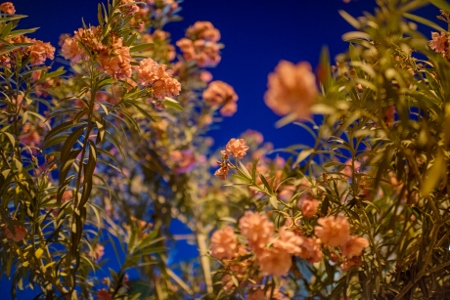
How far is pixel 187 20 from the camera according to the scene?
2199 mm

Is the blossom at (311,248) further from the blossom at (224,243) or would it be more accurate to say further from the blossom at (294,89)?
the blossom at (294,89)

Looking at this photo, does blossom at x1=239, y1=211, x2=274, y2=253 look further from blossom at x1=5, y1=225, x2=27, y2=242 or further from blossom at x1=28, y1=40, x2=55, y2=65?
blossom at x1=28, y1=40, x2=55, y2=65

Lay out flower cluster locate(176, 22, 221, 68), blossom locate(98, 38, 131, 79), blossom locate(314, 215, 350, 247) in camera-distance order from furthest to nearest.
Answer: flower cluster locate(176, 22, 221, 68)
blossom locate(98, 38, 131, 79)
blossom locate(314, 215, 350, 247)

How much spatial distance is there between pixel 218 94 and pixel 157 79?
116cm

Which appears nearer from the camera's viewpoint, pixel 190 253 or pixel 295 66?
pixel 295 66

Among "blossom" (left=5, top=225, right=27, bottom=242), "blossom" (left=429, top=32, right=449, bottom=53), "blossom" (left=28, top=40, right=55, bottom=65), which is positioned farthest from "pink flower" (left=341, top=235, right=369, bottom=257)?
"blossom" (left=28, top=40, right=55, bottom=65)

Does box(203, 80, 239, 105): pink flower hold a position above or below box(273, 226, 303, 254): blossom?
above

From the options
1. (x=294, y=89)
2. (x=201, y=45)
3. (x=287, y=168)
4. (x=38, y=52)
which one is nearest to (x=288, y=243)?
(x=294, y=89)

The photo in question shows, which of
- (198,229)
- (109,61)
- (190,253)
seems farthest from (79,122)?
(190,253)

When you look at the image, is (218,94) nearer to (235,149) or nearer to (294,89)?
(235,149)

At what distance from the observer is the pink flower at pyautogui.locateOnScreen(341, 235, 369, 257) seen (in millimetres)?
572

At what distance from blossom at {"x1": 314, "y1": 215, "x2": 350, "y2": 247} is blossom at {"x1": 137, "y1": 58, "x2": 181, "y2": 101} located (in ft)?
1.44

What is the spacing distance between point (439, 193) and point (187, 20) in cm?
175

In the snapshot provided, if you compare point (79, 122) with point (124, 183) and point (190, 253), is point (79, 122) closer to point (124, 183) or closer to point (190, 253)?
point (124, 183)
